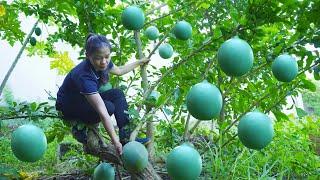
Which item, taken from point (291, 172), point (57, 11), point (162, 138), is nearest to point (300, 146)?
point (291, 172)

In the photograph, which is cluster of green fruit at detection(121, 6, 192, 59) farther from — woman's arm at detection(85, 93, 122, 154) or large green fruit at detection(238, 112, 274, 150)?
large green fruit at detection(238, 112, 274, 150)

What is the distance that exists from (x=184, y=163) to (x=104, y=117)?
70 cm

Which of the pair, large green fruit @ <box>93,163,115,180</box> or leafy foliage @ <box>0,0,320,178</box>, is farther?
large green fruit @ <box>93,163,115,180</box>

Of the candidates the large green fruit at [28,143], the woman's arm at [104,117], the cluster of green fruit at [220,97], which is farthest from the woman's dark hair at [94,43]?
the cluster of green fruit at [220,97]

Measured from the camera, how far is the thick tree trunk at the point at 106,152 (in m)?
2.01

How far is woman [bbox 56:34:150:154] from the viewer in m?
1.99

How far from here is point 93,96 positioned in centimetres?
200

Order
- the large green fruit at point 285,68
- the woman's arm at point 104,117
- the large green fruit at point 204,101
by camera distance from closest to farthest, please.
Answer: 1. the large green fruit at point 204,101
2. the large green fruit at point 285,68
3. the woman's arm at point 104,117

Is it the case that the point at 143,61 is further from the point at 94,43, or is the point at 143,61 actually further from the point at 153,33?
the point at 94,43

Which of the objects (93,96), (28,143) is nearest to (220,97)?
(28,143)

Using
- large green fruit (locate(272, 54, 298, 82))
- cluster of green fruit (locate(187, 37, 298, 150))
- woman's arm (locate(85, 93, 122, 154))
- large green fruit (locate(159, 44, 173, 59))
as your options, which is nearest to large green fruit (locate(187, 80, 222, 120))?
cluster of green fruit (locate(187, 37, 298, 150))

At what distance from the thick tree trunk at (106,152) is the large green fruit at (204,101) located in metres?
0.88

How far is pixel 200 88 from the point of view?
1.19 metres

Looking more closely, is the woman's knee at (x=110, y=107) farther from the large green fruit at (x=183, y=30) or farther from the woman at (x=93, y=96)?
the large green fruit at (x=183, y=30)
